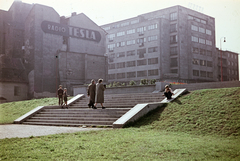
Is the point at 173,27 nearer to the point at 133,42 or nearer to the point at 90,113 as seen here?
the point at 133,42

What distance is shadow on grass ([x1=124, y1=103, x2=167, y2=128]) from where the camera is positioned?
1255cm

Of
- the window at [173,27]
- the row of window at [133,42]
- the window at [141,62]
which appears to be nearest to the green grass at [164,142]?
the row of window at [133,42]

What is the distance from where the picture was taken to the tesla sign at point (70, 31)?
51.0m

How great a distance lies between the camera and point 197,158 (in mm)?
6293

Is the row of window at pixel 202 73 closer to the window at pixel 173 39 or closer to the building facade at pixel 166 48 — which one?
the building facade at pixel 166 48

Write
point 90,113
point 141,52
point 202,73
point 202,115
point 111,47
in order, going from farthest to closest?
point 111,47 < point 202,73 < point 141,52 < point 90,113 < point 202,115

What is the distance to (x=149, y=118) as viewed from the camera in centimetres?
1316

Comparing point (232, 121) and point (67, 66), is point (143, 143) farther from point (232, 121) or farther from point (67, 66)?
point (67, 66)

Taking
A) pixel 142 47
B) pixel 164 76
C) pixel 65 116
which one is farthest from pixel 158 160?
pixel 142 47

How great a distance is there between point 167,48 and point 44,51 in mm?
34786

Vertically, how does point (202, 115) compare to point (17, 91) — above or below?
below

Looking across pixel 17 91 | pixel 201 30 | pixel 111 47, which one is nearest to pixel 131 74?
pixel 111 47

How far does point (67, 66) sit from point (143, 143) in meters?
45.6

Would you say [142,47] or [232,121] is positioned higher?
[142,47]
